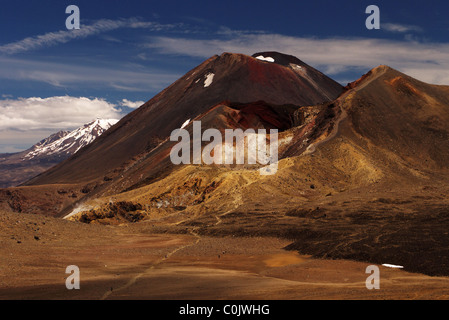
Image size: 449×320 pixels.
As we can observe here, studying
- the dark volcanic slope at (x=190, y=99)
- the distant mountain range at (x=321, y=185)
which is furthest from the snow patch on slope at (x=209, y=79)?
the distant mountain range at (x=321, y=185)

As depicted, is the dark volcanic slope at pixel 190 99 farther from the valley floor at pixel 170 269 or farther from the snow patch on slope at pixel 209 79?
the valley floor at pixel 170 269

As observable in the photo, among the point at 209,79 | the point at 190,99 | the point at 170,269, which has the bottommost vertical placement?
the point at 170,269

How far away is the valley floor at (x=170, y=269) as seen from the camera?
50.0 feet

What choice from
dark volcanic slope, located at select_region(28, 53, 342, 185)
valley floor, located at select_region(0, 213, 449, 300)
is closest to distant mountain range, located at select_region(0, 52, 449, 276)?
dark volcanic slope, located at select_region(28, 53, 342, 185)

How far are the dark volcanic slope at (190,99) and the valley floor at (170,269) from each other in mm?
65954

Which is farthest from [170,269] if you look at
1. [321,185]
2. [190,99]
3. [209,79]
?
[209,79]

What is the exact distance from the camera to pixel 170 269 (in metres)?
21.8

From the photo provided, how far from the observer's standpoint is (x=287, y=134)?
68.8 m

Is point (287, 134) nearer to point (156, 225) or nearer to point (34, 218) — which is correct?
point (156, 225)

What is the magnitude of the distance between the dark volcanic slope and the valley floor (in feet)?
216

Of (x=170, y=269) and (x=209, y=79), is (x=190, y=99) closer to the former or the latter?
(x=209, y=79)

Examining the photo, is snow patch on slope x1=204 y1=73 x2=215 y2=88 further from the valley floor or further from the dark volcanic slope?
the valley floor

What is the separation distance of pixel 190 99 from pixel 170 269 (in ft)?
299

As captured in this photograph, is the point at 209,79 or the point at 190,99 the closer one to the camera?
the point at 190,99
